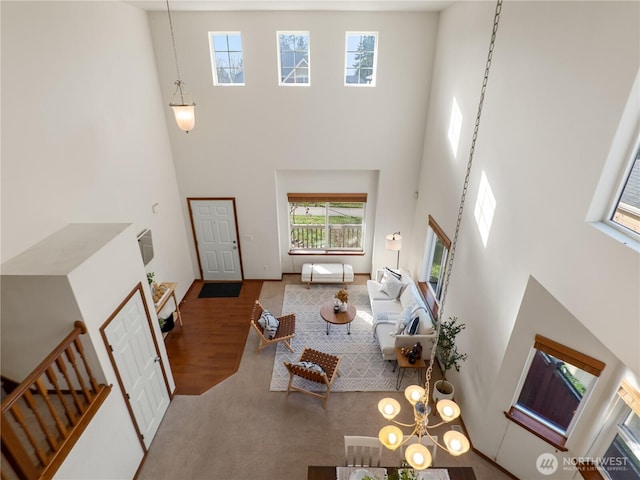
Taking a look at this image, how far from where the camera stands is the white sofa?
5.59m

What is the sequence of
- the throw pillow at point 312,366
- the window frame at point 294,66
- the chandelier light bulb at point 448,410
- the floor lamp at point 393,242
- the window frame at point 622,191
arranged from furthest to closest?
the floor lamp at point 393,242 → the window frame at point 294,66 → the throw pillow at point 312,366 → the chandelier light bulb at point 448,410 → the window frame at point 622,191

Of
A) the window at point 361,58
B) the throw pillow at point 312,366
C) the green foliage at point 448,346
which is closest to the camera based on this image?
the green foliage at point 448,346

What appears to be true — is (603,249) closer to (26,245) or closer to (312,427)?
(312,427)

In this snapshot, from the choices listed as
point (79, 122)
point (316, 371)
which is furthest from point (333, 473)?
point (79, 122)

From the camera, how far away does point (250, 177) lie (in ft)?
24.1

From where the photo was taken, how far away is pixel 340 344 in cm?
633

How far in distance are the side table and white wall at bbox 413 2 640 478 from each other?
534mm

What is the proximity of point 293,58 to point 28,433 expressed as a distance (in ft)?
21.1

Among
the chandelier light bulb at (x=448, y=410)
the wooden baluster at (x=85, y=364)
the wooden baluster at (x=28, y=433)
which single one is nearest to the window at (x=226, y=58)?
the wooden baluster at (x=85, y=364)

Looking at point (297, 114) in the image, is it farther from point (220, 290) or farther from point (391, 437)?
point (391, 437)

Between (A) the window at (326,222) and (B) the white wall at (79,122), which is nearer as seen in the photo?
(B) the white wall at (79,122)

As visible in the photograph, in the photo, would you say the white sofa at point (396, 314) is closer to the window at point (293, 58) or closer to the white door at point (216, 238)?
the white door at point (216, 238)

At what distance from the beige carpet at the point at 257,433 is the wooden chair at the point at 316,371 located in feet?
0.55

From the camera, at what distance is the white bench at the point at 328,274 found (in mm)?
7965
